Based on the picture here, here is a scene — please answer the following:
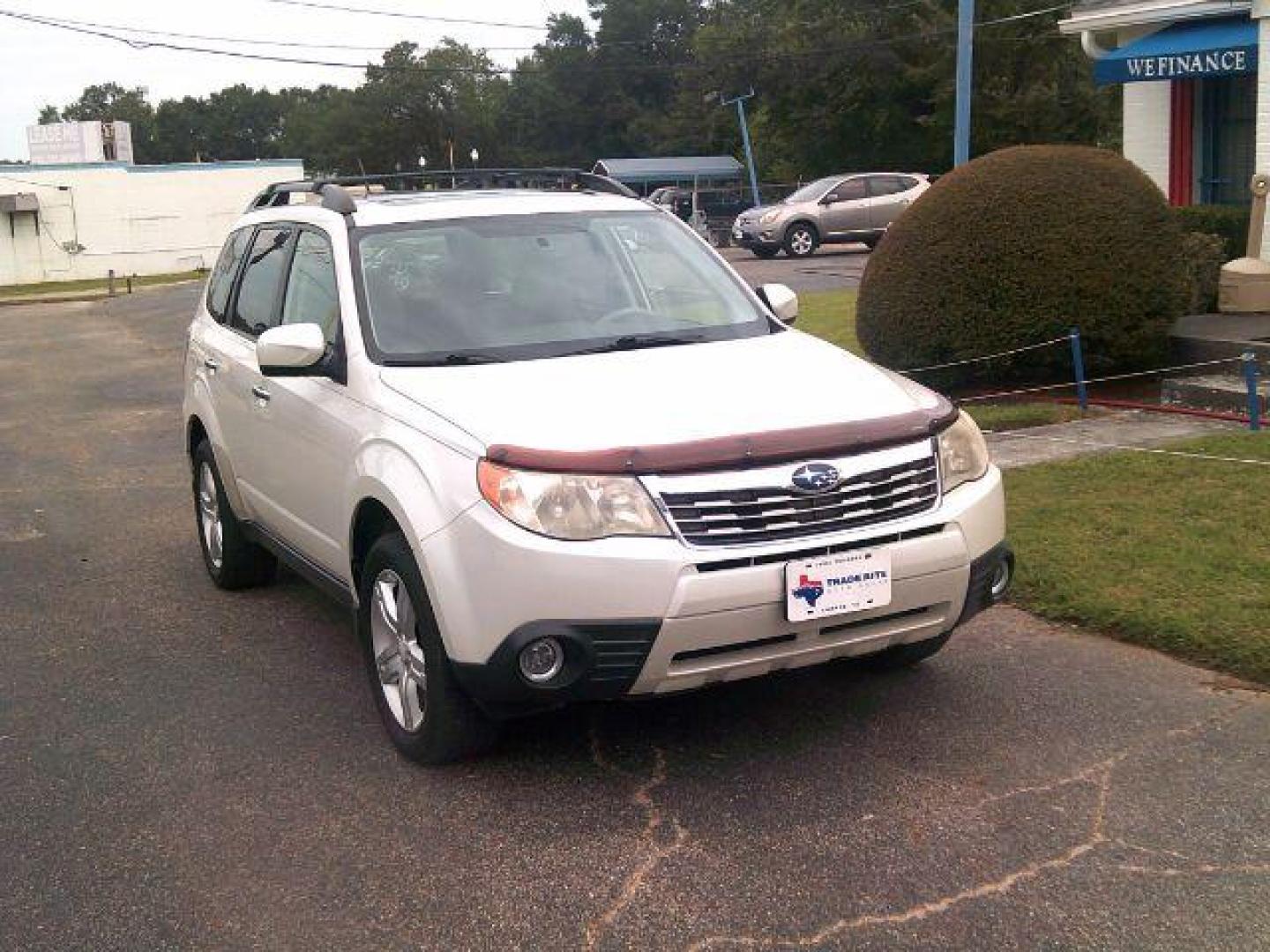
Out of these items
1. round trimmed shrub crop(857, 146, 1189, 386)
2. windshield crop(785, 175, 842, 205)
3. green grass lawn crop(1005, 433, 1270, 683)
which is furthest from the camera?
windshield crop(785, 175, 842, 205)

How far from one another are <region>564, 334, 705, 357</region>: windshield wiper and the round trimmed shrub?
18.3 ft

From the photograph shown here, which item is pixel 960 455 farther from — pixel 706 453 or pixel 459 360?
pixel 459 360

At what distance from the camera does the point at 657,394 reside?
4.49 metres

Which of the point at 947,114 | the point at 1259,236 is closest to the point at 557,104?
the point at 947,114

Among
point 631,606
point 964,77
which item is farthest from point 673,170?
point 631,606

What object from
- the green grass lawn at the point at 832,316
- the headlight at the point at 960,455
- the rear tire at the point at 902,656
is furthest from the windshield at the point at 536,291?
the green grass lawn at the point at 832,316

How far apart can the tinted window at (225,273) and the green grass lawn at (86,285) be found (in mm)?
36981

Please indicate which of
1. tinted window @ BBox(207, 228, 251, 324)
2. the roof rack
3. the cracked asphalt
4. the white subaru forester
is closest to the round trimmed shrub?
the roof rack

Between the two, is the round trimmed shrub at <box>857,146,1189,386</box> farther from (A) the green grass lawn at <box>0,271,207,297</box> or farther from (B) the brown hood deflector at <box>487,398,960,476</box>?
(A) the green grass lawn at <box>0,271,207,297</box>

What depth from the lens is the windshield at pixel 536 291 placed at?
16.9ft

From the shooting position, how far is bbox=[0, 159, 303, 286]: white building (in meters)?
55.8

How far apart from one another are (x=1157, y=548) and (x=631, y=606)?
11.2 ft

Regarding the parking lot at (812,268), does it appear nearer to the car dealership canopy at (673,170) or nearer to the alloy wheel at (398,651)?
the alloy wheel at (398,651)

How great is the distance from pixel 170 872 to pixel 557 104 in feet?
310
